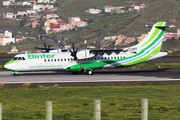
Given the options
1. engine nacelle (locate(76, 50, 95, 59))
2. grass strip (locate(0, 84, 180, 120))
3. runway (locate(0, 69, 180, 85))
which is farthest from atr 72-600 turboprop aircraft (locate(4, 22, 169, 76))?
grass strip (locate(0, 84, 180, 120))

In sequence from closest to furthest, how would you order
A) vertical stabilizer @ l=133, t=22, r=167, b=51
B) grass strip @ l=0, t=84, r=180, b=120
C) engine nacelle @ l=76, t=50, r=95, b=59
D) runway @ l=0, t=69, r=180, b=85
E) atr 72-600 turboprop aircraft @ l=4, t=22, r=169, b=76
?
grass strip @ l=0, t=84, r=180, b=120
runway @ l=0, t=69, r=180, b=85
atr 72-600 turboprop aircraft @ l=4, t=22, r=169, b=76
engine nacelle @ l=76, t=50, r=95, b=59
vertical stabilizer @ l=133, t=22, r=167, b=51

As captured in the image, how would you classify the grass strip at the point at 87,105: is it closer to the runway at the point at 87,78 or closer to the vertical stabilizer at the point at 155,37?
the runway at the point at 87,78

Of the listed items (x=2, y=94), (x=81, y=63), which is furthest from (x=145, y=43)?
(x=2, y=94)

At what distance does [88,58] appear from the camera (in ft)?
135

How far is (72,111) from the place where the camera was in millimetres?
17031

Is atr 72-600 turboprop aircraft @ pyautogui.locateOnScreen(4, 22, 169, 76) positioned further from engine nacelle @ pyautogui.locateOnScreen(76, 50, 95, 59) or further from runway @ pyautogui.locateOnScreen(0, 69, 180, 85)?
runway @ pyautogui.locateOnScreen(0, 69, 180, 85)

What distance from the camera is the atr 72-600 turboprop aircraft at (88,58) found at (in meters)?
38.8

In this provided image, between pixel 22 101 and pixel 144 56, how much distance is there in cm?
2497

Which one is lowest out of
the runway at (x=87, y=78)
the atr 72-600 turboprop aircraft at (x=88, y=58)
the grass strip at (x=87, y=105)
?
the runway at (x=87, y=78)

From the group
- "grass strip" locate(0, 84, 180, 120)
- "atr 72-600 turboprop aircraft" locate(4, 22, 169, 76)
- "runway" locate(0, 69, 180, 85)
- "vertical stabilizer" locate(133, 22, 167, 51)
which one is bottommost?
"runway" locate(0, 69, 180, 85)

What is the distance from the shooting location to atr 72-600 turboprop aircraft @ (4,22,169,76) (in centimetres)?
3878

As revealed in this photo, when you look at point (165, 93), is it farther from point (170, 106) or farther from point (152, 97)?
point (170, 106)

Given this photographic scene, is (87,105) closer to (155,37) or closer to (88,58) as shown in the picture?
(88,58)

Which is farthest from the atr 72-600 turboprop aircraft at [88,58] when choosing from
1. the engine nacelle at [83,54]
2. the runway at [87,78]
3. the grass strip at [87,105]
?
the grass strip at [87,105]
